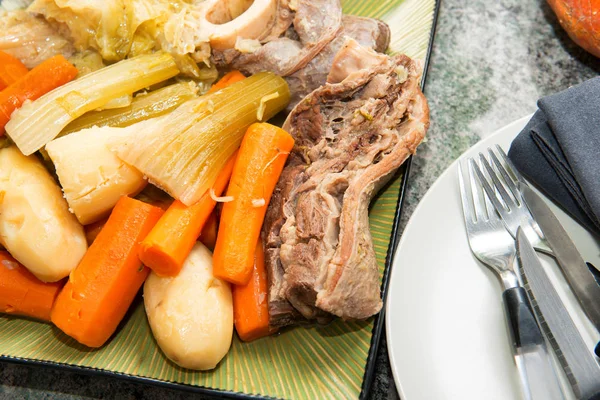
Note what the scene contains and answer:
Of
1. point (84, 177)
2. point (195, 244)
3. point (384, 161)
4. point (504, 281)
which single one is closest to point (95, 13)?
point (84, 177)

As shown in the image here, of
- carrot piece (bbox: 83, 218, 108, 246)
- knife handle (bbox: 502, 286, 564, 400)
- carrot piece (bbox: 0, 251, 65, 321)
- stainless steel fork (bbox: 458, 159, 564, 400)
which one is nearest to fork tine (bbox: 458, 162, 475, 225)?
stainless steel fork (bbox: 458, 159, 564, 400)

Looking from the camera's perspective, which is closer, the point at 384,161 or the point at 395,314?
the point at 395,314

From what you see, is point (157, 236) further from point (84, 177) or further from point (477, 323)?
point (477, 323)

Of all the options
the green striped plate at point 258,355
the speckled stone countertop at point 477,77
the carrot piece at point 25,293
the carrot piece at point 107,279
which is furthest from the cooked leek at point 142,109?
the speckled stone countertop at point 477,77

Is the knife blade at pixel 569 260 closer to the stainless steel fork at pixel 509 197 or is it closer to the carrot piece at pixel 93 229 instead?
the stainless steel fork at pixel 509 197

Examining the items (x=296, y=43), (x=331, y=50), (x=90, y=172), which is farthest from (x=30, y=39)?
(x=331, y=50)

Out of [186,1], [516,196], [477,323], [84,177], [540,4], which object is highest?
[186,1]
